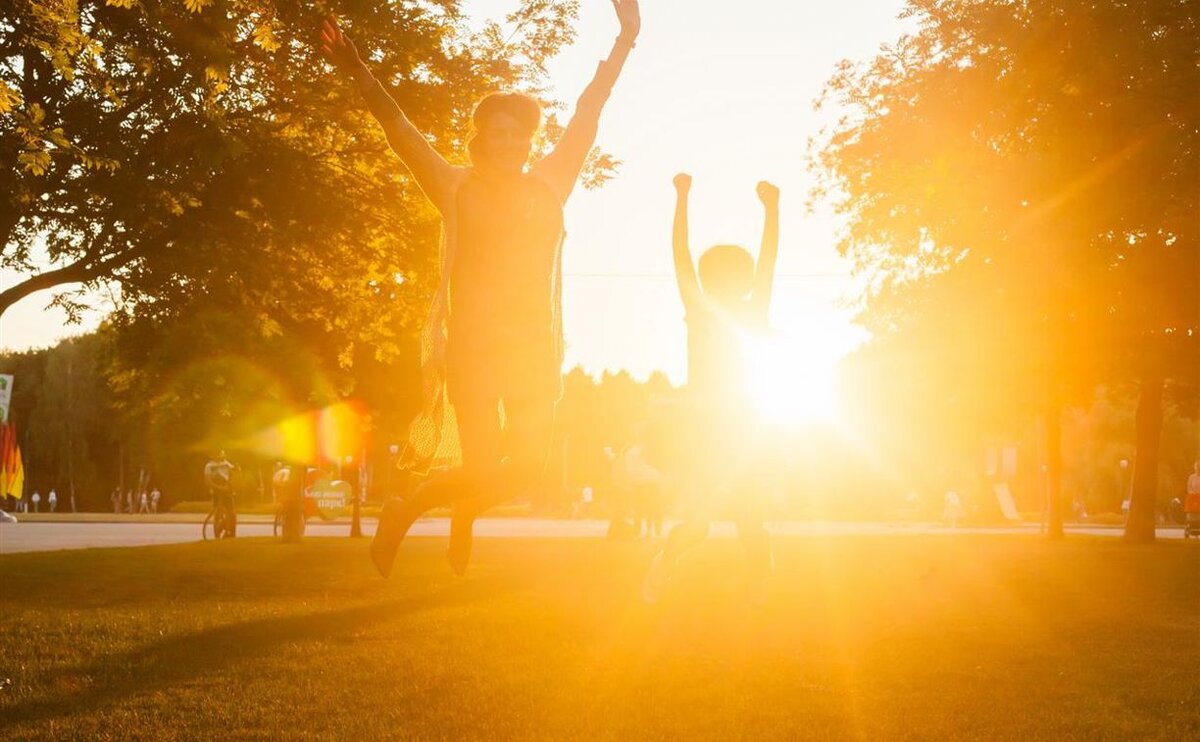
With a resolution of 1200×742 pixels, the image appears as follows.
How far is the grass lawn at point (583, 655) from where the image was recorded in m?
8.82

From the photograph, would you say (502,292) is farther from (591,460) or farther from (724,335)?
(591,460)

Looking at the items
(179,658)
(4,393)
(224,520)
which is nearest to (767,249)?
(179,658)

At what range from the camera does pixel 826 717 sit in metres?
9.05

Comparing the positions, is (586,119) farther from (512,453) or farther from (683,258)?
(512,453)

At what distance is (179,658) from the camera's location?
37.0 feet

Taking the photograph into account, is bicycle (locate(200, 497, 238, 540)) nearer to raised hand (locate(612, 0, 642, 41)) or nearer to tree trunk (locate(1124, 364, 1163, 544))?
tree trunk (locate(1124, 364, 1163, 544))

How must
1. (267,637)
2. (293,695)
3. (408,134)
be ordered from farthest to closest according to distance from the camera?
(267,637), (293,695), (408,134)

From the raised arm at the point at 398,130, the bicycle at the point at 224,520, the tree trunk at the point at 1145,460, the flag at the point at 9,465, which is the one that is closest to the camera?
the raised arm at the point at 398,130

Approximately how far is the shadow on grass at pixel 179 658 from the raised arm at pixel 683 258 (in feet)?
18.8

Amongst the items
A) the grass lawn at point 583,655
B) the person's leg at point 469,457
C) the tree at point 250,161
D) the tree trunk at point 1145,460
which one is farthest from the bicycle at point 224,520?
the person's leg at point 469,457

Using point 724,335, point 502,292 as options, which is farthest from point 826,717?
point 502,292

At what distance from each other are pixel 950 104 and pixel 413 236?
14.8m

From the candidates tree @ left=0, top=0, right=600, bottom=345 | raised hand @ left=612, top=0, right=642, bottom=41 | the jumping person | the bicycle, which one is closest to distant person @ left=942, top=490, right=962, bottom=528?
the bicycle

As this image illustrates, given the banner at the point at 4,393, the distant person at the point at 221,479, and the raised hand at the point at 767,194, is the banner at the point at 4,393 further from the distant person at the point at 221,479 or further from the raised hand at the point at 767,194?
the raised hand at the point at 767,194
